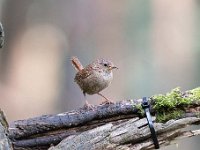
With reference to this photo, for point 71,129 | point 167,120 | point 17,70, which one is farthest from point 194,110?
point 17,70

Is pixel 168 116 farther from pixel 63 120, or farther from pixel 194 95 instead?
pixel 63 120

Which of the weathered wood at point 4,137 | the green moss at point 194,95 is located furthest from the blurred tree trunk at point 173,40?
the weathered wood at point 4,137

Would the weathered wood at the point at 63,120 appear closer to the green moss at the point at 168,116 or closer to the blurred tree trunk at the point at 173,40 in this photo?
the green moss at the point at 168,116

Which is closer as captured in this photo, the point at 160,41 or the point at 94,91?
the point at 94,91

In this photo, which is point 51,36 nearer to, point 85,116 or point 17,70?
point 17,70

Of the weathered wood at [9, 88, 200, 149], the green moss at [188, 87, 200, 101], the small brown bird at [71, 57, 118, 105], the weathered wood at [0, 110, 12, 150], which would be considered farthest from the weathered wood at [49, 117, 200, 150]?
the small brown bird at [71, 57, 118, 105]
